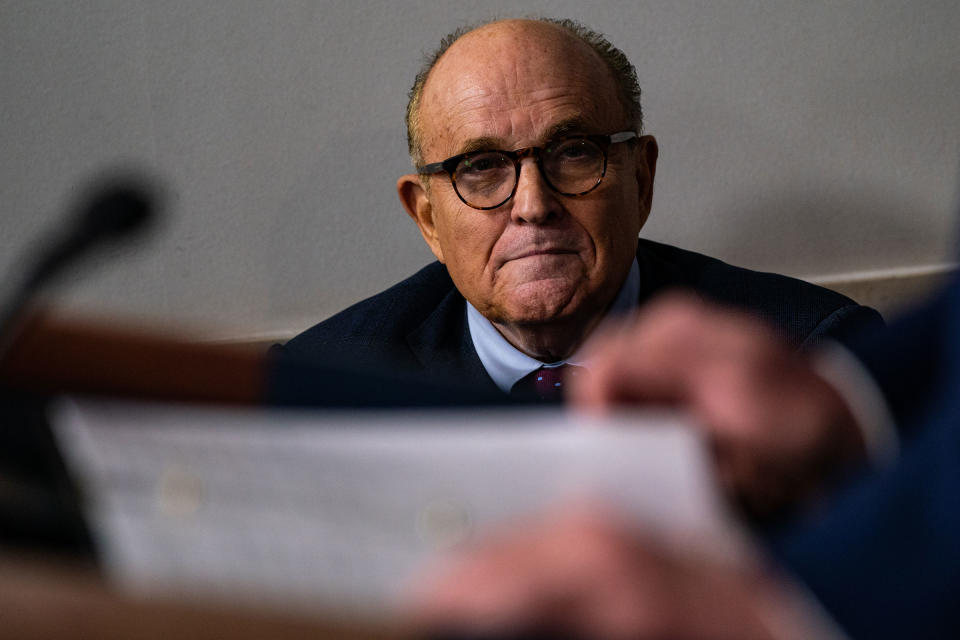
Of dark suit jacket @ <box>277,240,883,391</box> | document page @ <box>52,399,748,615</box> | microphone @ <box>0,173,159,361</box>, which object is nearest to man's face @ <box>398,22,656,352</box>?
dark suit jacket @ <box>277,240,883,391</box>

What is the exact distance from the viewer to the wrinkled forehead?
1068 millimetres

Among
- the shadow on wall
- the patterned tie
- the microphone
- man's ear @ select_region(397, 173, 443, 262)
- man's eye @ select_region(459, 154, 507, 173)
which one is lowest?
the patterned tie

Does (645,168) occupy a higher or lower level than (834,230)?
higher

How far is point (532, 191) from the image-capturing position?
105cm

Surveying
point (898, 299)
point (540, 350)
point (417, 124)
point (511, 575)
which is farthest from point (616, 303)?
point (511, 575)

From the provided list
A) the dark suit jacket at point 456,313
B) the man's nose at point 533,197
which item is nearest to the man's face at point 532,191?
the man's nose at point 533,197

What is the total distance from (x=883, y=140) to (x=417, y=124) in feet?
2.38

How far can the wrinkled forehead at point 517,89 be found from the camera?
107 centimetres

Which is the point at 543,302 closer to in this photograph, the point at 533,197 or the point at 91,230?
the point at 533,197

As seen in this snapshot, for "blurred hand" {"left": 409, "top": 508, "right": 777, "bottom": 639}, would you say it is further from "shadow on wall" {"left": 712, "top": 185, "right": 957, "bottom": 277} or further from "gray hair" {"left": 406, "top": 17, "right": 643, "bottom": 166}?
"shadow on wall" {"left": 712, "top": 185, "right": 957, "bottom": 277}

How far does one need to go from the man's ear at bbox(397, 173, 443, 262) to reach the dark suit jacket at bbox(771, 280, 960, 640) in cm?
99

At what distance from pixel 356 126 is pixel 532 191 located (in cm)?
37

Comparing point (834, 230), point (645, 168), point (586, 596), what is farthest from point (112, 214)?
point (834, 230)

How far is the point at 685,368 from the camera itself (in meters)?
0.32
